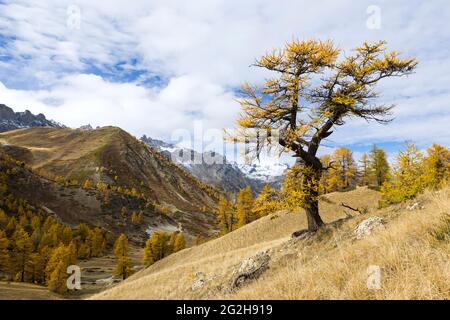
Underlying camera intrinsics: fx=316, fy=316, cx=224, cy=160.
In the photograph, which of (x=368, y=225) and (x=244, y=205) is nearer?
(x=368, y=225)

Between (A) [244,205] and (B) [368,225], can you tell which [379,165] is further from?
(B) [368,225]

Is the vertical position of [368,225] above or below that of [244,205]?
below

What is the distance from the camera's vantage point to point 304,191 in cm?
1761

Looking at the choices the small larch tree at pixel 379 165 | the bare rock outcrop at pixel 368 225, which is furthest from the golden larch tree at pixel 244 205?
the bare rock outcrop at pixel 368 225

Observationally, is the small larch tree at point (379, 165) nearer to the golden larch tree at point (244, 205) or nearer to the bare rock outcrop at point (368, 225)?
the golden larch tree at point (244, 205)

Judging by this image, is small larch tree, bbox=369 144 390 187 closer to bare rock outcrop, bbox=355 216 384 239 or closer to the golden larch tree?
the golden larch tree

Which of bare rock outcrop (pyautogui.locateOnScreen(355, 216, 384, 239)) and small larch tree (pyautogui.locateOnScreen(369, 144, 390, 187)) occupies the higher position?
small larch tree (pyautogui.locateOnScreen(369, 144, 390, 187))

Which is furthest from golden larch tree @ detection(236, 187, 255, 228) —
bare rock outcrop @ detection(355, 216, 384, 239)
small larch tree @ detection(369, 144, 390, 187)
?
bare rock outcrop @ detection(355, 216, 384, 239)

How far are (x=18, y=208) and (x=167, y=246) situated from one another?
82117mm

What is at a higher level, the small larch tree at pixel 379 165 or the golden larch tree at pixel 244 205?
the small larch tree at pixel 379 165

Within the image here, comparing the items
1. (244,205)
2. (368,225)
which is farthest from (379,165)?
(368,225)

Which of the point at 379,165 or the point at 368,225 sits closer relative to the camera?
the point at 368,225

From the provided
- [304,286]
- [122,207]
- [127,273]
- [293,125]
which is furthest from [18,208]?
[304,286]
